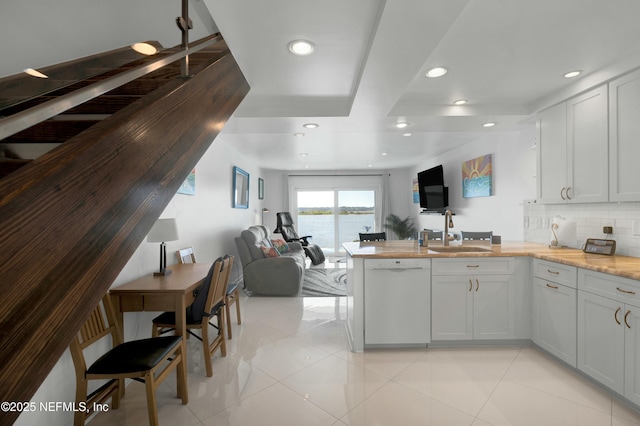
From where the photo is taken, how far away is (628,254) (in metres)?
2.45

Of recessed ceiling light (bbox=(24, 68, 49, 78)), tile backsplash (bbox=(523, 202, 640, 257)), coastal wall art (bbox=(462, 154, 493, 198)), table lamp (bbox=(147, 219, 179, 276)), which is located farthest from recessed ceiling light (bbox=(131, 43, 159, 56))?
coastal wall art (bbox=(462, 154, 493, 198))

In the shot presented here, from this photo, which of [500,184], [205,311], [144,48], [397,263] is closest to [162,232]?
[205,311]

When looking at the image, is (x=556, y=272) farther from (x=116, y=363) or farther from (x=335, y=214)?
(x=335, y=214)

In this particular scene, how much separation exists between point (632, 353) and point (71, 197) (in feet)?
9.66

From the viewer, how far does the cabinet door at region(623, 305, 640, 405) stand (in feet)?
5.94

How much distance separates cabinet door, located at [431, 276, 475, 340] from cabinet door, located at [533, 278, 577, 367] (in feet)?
1.82

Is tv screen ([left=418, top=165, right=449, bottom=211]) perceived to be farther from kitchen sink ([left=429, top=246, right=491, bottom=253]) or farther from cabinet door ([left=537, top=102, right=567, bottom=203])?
kitchen sink ([left=429, top=246, right=491, bottom=253])

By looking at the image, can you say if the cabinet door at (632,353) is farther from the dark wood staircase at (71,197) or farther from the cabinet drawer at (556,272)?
the dark wood staircase at (71,197)

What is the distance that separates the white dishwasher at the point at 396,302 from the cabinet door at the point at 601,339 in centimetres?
109

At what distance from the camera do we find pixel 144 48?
1975mm

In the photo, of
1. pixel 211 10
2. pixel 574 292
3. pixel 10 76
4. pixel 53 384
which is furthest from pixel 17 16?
pixel 574 292

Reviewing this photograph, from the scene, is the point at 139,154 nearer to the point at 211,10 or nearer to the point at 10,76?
the point at 10,76

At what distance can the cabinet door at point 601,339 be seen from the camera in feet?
6.32

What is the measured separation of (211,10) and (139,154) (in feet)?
3.51
